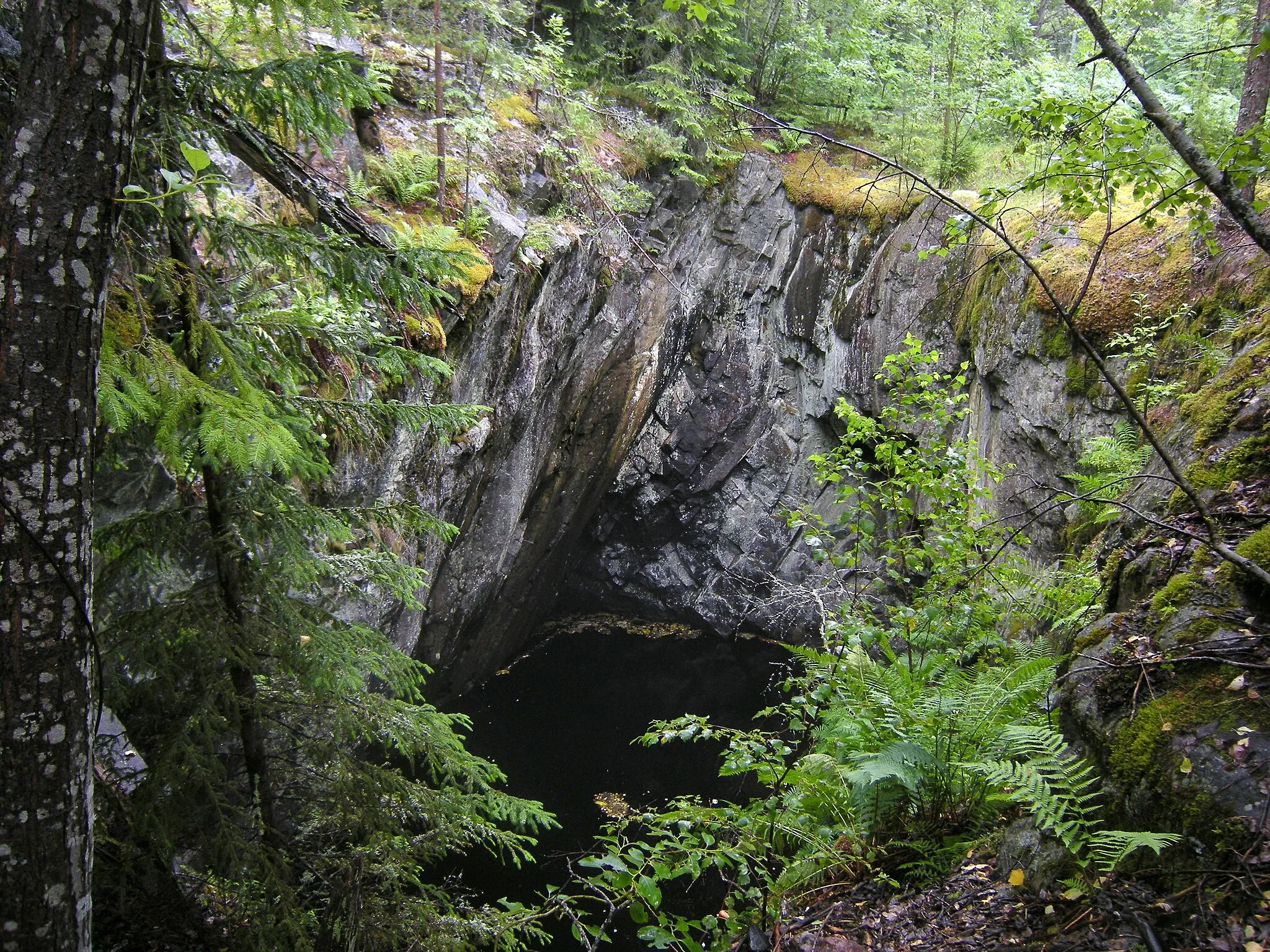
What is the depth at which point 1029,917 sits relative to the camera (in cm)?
208

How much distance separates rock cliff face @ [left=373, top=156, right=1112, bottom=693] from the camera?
8133mm

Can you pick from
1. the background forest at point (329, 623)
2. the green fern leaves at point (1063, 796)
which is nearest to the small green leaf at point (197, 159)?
the background forest at point (329, 623)

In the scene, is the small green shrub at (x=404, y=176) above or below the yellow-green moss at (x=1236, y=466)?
above

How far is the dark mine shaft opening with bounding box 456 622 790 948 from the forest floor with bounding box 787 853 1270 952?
176 inches

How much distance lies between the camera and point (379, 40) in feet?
29.9

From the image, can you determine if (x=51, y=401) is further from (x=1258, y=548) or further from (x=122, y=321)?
(x=1258, y=548)

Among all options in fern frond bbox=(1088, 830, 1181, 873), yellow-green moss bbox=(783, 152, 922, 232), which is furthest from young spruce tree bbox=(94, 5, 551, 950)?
yellow-green moss bbox=(783, 152, 922, 232)

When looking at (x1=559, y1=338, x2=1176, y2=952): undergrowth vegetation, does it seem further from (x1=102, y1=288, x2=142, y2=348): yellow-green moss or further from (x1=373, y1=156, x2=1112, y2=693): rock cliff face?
(x1=373, y1=156, x2=1112, y2=693): rock cliff face

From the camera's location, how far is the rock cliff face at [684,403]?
26.7 ft

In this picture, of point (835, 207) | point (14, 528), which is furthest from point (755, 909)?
point (835, 207)

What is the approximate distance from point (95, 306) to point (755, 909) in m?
3.00

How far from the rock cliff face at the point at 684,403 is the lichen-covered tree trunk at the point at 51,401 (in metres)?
4.54

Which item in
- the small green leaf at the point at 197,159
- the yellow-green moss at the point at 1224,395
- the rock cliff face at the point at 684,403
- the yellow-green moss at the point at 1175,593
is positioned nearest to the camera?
the small green leaf at the point at 197,159

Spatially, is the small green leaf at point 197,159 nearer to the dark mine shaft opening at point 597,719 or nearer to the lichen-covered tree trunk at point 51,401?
the lichen-covered tree trunk at point 51,401
